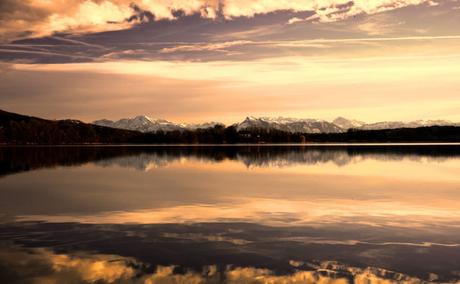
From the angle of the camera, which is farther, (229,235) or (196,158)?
(196,158)

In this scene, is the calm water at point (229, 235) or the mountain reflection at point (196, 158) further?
Result: the mountain reflection at point (196, 158)

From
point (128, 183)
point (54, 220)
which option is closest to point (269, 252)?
point (54, 220)

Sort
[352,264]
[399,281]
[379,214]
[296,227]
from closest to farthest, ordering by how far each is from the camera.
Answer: [399,281]
[352,264]
[296,227]
[379,214]

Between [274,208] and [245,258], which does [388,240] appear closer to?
[245,258]

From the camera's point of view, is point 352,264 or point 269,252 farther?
point 269,252

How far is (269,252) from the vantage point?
14.4 metres

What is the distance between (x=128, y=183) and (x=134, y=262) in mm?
22918

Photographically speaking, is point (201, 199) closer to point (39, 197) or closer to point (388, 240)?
point (39, 197)

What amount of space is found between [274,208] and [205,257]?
389 inches

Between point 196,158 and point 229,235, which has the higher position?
point 229,235

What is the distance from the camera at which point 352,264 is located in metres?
13.0

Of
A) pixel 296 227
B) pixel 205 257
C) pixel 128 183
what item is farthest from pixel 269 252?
pixel 128 183

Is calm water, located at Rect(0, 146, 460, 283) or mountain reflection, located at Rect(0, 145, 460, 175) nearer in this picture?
calm water, located at Rect(0, 146, 460, 283)

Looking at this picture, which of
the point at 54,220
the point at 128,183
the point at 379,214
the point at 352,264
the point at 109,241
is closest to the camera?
the point at 352,264
